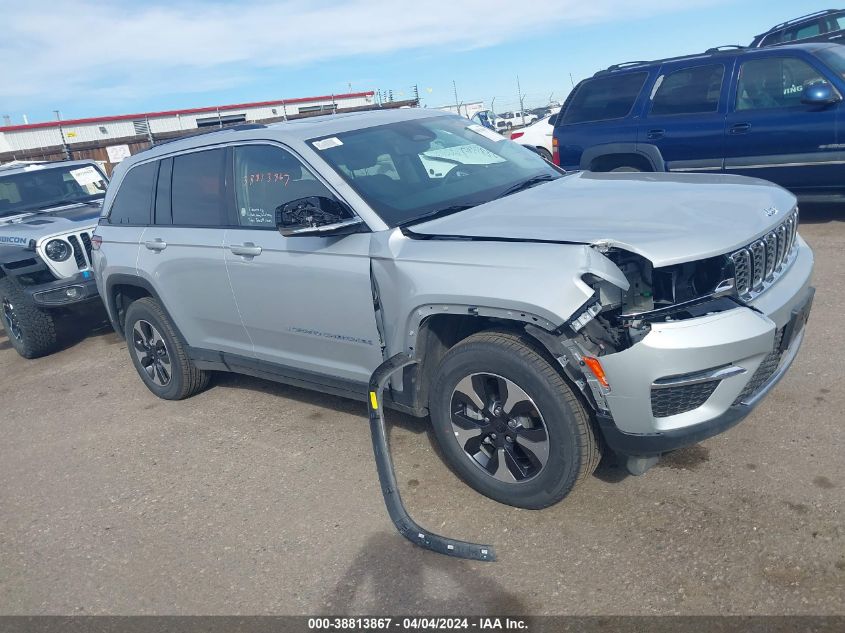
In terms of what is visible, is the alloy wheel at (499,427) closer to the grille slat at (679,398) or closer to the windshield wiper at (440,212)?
the grille slat at (679,398)

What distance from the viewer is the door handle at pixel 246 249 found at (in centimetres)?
403

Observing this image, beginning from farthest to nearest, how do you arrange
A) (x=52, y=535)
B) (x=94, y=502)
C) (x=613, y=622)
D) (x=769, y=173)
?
1. (x=769, y=173)
2. (x=94, y=502)
3. (x=52, y=535)
4. (x=613, y=622)

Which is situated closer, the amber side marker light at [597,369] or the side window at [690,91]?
the amber side marker light at [597,369]

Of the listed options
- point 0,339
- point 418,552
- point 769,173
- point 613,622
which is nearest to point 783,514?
point 613,622

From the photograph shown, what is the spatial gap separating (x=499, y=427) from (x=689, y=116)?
596cm

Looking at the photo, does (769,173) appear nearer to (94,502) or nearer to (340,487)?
(340,487)

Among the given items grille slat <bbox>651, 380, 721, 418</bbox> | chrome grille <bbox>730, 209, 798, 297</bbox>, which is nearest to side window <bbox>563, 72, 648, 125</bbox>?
chrome grille <bbox>730, 209, 798, 297</bbox>

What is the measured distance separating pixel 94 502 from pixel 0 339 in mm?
5379

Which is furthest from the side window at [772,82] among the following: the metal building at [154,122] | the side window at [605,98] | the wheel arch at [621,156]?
the metal building at [154,122]

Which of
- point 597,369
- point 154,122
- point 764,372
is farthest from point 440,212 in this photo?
point 154,122

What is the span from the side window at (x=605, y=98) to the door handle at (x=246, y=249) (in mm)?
5628

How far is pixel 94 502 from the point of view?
13.1 ft

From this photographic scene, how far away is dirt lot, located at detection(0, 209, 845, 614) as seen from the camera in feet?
9.04

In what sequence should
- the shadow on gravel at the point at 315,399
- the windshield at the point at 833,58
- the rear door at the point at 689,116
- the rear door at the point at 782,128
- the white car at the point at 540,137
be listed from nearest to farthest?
the shadow on gravel at the point at 315,399
the rear door at the point at 782,128
the windshield at the point at 833,58
the rear door at the point at 689,116
the white car at the point at 540,137
